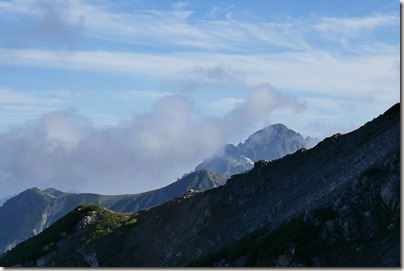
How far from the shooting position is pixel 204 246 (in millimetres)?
89062

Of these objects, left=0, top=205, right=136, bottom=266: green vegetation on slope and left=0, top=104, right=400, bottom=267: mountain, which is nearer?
left=0, top=104, right=400, bottom=267: mountain

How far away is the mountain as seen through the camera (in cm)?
5981

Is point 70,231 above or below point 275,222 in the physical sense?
above

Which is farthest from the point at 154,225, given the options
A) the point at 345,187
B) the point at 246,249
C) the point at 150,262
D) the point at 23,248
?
the point at 345,187

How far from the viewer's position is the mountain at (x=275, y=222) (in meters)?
59.8

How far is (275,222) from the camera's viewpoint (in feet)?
258

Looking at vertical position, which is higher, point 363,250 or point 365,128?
point 365,128

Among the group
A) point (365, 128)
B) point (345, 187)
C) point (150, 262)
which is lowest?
point (150, 262)

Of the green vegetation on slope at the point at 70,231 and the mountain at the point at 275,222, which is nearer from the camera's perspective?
the mountain at the point at 275,222

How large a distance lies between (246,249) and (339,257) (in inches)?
565

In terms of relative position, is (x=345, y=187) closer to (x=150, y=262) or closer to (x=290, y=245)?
(x=290, y=245)

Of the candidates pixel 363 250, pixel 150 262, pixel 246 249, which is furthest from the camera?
pixel 150 262

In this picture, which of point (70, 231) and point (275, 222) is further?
point (70, 231)

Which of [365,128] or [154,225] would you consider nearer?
[365,128]
